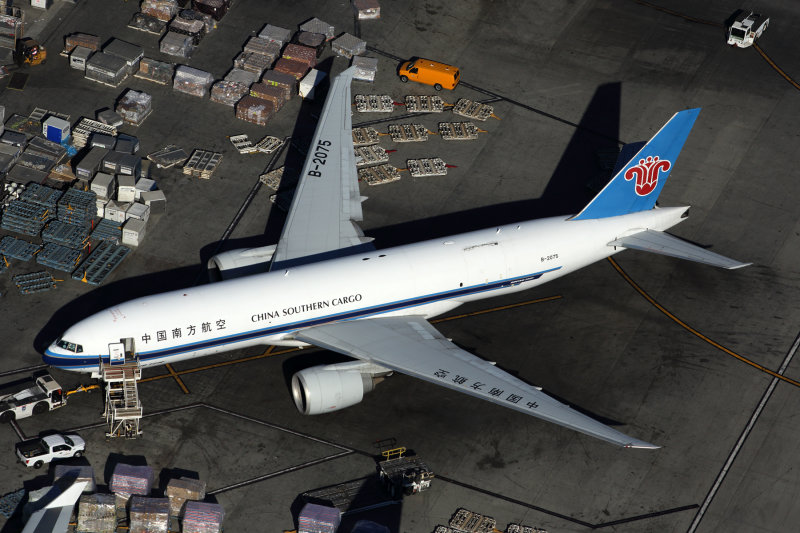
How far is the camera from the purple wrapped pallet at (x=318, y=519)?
56.9 meters

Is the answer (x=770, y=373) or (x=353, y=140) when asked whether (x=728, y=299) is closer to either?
(x=770, y=373)

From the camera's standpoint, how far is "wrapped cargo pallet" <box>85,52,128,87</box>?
82312mm

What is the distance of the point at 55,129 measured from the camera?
76.8 metres

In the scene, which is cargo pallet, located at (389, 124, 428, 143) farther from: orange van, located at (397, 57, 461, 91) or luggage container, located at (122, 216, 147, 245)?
luggage container, located at (122, 216, 147, 245)

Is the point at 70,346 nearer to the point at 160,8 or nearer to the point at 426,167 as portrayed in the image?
the point at 426,167

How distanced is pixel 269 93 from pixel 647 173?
29.6m

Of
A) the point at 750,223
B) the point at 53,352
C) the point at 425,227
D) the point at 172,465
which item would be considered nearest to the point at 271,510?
the point at 172,465

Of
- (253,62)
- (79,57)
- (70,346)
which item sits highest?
(253,62)

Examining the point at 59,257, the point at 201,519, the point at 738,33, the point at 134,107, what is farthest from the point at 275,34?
the point at 201,519

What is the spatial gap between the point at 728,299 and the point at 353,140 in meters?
28.7

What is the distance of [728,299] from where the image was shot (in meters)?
72.6

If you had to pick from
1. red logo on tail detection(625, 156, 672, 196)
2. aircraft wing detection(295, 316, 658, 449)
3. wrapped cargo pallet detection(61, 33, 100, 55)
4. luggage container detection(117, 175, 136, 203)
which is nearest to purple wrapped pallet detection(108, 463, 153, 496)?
aircraft wing detection(295, 316, 658, 449)

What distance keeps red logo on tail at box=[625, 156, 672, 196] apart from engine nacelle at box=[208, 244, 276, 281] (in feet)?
75.6

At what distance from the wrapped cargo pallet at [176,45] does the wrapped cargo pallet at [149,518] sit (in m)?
40.8
